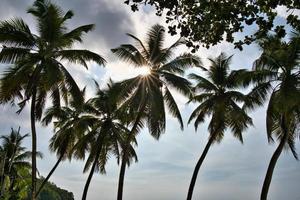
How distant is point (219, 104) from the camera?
2869 centimetres

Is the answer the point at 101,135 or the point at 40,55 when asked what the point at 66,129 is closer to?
the point at 101,135

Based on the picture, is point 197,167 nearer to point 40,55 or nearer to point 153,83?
point 153,83

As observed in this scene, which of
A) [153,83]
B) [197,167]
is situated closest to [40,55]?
[153,83]

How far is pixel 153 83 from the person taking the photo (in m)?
26.3

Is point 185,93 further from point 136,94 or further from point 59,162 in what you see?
point 59,162

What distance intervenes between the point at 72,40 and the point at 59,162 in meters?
13.0

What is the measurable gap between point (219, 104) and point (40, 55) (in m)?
12.1

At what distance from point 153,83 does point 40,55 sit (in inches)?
273

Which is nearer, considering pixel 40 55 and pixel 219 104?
pixel 40 55

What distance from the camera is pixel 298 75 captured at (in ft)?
77.1

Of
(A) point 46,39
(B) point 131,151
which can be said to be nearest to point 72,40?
(A) point 46,39

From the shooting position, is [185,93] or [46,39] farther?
[185,93]

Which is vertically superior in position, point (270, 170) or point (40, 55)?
point (40, 55)

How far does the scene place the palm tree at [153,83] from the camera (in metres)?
25.7
